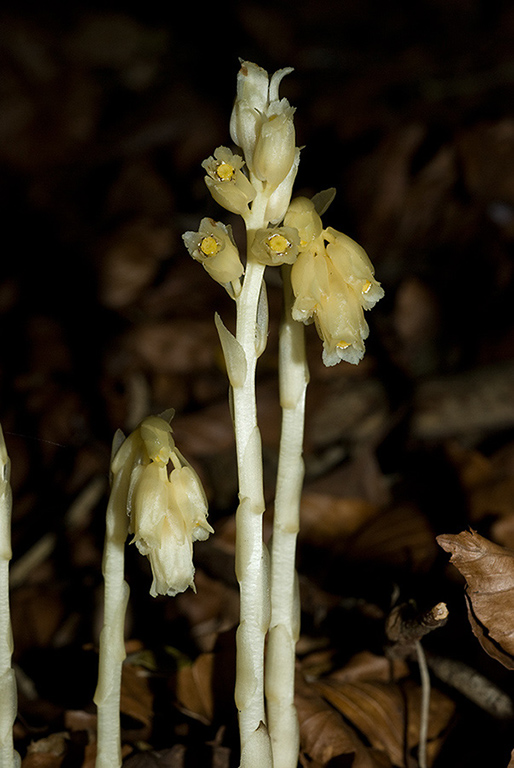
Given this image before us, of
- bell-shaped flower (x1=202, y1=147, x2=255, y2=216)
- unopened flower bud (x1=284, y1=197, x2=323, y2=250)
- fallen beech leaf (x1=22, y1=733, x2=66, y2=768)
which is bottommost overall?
fallen beech leaf (x1=22, y1=733, x2=66, y2=768)

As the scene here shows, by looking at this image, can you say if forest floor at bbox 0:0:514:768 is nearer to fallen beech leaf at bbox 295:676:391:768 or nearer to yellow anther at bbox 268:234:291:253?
fallen beech leaf at bbox 295:676:391:768

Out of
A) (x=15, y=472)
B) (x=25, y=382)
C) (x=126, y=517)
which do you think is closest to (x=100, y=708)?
(x=126, y=517)

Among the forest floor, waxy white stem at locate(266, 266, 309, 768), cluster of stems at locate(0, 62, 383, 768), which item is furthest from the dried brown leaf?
cluster of stems at locate(0, 62, 383, 768)

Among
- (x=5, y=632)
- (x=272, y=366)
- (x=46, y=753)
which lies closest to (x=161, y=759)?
(x=46, y=753)

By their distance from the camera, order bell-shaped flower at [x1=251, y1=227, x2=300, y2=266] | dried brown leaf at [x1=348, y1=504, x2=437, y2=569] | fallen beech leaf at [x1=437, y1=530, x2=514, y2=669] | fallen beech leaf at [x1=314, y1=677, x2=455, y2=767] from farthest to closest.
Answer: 1. dried brown leaf at [x1=348, y1=504, x2=437, y2=569]
2. fallen beech leaf at [x1=314, y1=677, x2=455, y2=767]
3. fallen beech leaf at [x1=437, y1=530, x2=514, y2=669]
4. bell-shaped flower at [x1=251, y1=227, x2=300, y2=266]

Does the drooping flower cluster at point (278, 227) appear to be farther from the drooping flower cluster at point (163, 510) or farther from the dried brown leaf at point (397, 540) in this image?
the dried brown leaf at point (397, 540)

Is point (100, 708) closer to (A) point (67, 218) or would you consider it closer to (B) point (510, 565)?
(B) point (510, 565)
